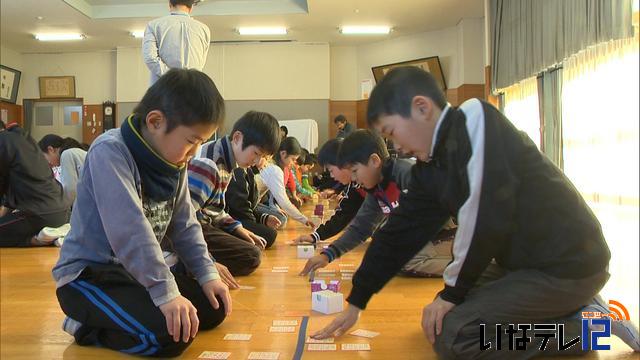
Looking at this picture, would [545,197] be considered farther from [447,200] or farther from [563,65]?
[563,65]

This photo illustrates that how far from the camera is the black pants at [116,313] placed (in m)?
1.45

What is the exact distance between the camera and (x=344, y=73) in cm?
1038

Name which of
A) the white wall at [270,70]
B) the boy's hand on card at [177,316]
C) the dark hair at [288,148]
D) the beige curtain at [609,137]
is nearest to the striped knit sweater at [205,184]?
the boy's hand on card at [177,316]

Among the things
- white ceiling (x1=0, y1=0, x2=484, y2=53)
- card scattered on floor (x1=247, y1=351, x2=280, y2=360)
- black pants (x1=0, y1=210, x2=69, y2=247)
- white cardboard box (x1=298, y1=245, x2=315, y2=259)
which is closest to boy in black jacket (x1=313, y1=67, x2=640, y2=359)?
card scattered on floor (x1=247, y1=351, x2=280, y2=360)

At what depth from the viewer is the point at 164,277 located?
1374mm

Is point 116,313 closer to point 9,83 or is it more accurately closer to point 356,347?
point 356,347

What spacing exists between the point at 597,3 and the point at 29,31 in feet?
28.9

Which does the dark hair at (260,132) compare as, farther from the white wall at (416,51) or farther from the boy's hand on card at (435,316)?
the white wall at (416,51)

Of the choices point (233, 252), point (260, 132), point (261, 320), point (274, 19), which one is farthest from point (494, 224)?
point (274, 19)

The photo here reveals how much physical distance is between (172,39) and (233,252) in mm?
1560

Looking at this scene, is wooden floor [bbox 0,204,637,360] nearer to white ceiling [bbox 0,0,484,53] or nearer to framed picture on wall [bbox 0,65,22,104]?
white ceiling [bbox 0,0,484,53]

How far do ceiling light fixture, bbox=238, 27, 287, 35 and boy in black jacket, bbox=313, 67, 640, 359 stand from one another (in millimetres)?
8216

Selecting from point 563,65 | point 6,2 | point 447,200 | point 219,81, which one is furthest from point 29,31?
point 447,200

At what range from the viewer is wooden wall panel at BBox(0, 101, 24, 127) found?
1016 centimetres
